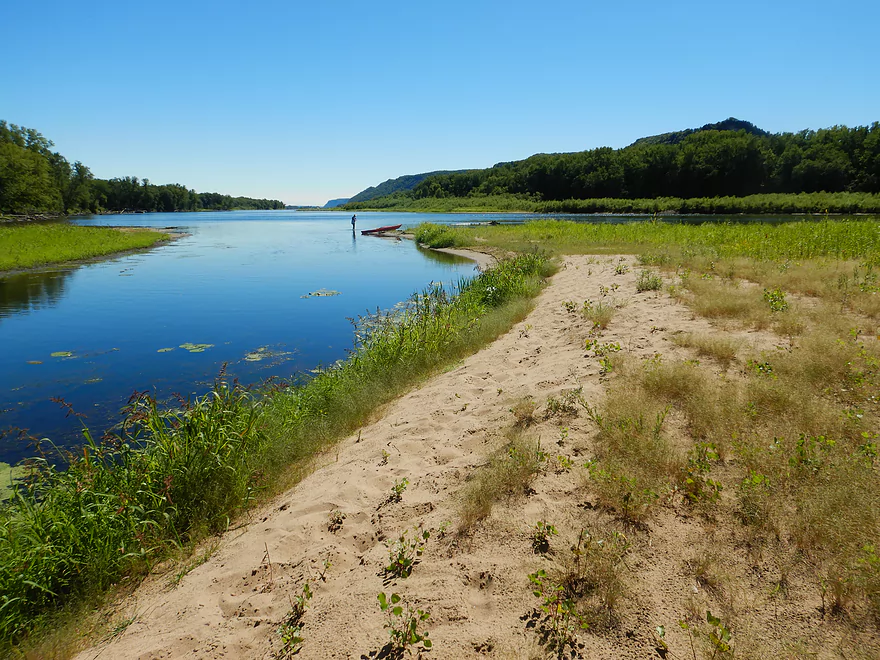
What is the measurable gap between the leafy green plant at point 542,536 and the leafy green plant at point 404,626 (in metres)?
0.97

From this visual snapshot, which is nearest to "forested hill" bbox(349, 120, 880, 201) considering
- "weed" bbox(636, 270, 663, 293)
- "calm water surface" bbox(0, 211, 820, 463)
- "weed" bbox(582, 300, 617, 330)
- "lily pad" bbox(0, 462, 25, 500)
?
"calm water surface" bbox(0, 211, 820, 463)

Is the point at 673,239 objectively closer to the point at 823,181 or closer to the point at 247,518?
the point at 247,518

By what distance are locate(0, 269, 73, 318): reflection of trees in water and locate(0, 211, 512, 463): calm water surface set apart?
44 mm

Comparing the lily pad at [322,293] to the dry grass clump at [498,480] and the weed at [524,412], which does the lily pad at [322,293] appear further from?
the dry grass clump at [498,480]

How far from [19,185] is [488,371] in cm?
8682

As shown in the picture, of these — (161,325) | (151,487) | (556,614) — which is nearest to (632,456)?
(556,614)

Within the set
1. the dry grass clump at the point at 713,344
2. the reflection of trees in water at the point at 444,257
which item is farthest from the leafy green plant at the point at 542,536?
the reflection of trees in water at the point at 444,257

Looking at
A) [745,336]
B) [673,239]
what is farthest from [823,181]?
[745,336]

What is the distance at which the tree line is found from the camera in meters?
85.8

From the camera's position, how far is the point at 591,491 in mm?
3803

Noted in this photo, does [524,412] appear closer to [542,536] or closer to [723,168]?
[542,536]

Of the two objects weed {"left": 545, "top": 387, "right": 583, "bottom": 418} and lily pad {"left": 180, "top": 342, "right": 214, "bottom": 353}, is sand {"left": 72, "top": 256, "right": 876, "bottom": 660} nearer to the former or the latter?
weed {"left": 545, "top": 387, "right": 583, "bottom": 418}

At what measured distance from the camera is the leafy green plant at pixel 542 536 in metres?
3.29

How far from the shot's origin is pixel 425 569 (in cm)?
332
